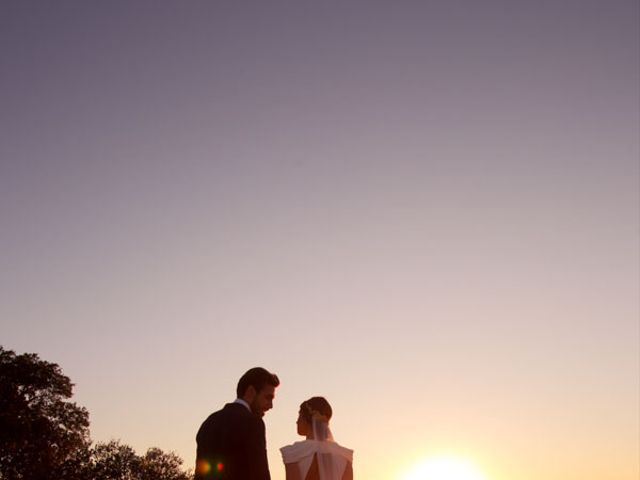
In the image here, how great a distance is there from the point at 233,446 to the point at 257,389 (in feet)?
2.44

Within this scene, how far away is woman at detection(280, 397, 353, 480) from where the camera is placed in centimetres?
1146

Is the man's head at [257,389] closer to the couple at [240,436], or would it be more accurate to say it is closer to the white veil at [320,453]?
the couple at [240,436]

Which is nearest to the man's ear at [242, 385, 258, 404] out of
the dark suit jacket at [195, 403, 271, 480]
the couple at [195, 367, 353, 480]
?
the couple at [195, 367, 353, 480]

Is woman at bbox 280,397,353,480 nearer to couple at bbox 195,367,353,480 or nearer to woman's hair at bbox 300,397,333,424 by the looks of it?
woman's hair at bbox 300,397,333,424

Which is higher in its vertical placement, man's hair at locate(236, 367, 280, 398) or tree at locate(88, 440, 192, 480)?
tree at locate(88, 440, 192, 480)

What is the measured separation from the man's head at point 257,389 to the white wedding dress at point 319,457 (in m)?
3.36

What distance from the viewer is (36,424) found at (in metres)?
55.2

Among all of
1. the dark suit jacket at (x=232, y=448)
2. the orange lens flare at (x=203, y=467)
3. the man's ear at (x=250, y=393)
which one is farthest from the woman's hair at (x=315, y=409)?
the orange lens flare at (x=203, y=467)

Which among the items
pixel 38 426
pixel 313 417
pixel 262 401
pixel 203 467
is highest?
pixel 38 426

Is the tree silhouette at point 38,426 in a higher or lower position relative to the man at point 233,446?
higher

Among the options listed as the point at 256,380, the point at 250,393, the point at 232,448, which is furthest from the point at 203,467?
the point at 256,380

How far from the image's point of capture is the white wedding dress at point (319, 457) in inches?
451

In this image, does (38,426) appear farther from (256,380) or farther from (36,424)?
(256,380)

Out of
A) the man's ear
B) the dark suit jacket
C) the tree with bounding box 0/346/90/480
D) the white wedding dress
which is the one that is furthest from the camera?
the tree with bounding box 0/346/90/480
